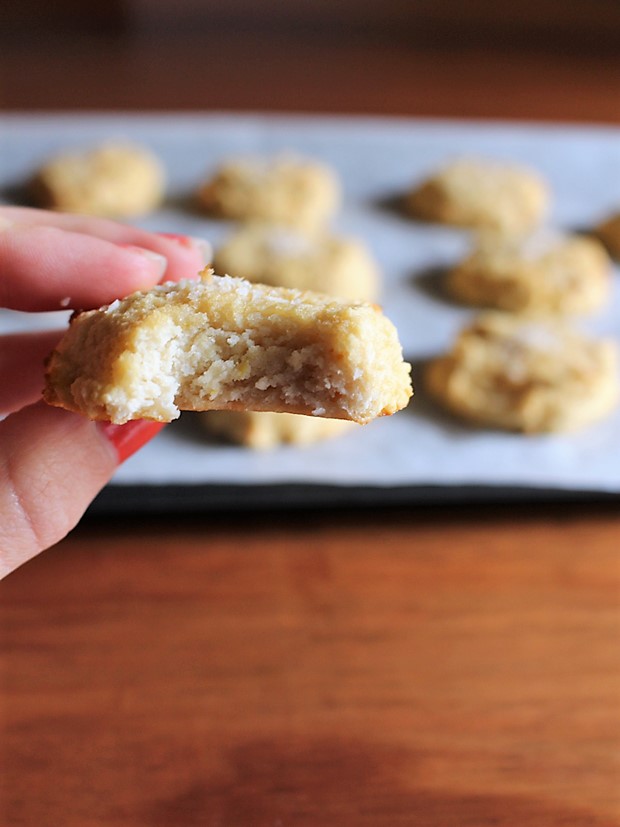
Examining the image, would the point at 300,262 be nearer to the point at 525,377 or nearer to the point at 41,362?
the point at 525,377

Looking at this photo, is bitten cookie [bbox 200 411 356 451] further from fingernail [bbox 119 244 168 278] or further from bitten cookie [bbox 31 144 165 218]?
bitten cookie [bbox 31 144 165 218]

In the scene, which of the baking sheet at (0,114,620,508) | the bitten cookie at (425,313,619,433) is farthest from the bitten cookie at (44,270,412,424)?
the bitten cookie at (425,313,619,433)

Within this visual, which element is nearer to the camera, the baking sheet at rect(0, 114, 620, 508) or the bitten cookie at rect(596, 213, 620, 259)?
the baking sheet at rect(0, 114, 620, 508)

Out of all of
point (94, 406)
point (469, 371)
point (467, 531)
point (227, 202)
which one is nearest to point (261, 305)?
point (94, 406)

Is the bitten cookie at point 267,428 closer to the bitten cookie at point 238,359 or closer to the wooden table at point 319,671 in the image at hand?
Result: the wooden table at point 319,671

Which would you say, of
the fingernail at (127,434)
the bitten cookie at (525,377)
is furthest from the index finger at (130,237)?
the bitten cookie at (525,377)

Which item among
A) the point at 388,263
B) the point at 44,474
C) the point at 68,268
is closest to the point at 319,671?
the point at 44,474

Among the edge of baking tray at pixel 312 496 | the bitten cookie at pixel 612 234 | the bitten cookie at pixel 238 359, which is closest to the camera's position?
the bitten cookie at pixel 238 359
